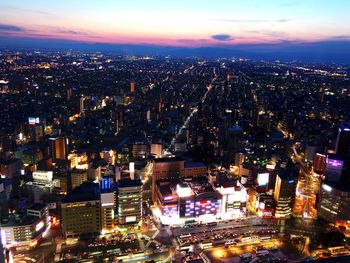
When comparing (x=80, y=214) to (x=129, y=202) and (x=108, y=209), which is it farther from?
(x=129, y=202)

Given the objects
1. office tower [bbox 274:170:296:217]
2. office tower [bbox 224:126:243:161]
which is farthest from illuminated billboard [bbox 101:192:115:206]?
office tower [bbox 224:126:243:161]

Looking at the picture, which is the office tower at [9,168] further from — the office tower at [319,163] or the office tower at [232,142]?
the office tower at [319,163]

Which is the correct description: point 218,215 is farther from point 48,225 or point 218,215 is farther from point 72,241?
point 48,225

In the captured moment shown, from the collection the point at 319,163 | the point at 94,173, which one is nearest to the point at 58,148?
the point at 94,173

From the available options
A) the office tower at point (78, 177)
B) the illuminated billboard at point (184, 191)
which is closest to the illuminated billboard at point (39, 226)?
the office tower at point (78, 177)

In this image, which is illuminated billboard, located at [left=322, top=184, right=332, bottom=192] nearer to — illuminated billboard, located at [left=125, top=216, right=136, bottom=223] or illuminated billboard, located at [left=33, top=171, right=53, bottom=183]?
illuminated billboard, located at [left=125, top=216, right=136, bottom=223]

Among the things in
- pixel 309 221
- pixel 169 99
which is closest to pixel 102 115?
pixel 169 99
